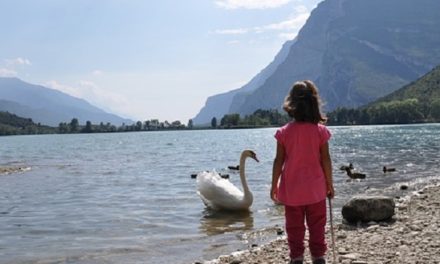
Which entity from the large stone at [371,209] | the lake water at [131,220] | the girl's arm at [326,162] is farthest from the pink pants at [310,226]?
the large stone at [371,209]

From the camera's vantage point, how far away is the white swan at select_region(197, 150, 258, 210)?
64.3 ft

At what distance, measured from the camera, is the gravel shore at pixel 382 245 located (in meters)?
10.1

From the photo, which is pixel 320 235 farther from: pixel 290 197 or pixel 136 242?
pixel 136 242

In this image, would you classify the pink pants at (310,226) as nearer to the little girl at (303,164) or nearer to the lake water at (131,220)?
the little girl at (303,164)

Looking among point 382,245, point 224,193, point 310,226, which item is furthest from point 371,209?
point 310,226

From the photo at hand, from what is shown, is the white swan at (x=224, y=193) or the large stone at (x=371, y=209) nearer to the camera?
the large stone at (x=371, y=209)

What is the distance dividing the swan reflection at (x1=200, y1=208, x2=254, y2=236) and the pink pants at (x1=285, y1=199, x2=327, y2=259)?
813cm

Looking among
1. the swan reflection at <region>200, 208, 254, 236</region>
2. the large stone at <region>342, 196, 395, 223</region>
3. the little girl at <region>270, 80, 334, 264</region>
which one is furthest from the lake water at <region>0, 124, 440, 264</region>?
the little girl at <region>270, 80, 334, 264</region>

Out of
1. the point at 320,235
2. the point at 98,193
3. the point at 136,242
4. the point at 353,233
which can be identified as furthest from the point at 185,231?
the point at 98,193

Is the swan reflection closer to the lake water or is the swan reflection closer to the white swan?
the lake water

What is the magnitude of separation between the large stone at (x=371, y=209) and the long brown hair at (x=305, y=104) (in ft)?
25.0

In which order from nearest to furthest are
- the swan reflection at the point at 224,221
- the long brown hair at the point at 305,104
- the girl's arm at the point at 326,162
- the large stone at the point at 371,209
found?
the long brown hair at the point at 305,104 → the girl's arm at the point at 326,162 → the large stone at the point at 371,209 → the swan reflection at the point at 224,221

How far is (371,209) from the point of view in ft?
48.6

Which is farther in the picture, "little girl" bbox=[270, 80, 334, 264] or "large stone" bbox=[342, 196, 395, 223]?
"large stone" bbox=[342, 196, 395, 223]
